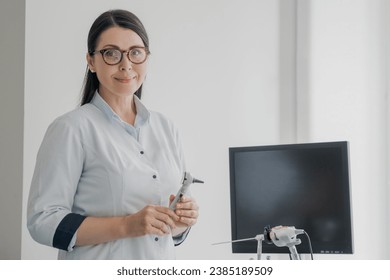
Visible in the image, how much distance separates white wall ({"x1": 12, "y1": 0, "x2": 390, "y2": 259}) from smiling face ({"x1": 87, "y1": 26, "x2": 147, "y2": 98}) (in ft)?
3.17

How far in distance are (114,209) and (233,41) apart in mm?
1707

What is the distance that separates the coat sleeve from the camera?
1.44 metres

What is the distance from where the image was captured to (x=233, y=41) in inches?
119

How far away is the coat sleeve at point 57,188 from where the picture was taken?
144cm

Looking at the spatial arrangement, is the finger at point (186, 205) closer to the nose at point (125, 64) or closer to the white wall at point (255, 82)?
the nose at point (125, 64)

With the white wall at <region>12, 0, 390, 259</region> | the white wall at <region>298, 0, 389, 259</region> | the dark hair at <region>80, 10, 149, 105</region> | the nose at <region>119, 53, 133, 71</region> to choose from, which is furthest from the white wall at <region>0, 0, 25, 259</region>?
the white wall at <region>298, 0, 389, 259</region>

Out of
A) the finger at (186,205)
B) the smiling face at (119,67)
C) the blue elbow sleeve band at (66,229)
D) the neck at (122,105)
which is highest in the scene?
the smiling face at (119,67)

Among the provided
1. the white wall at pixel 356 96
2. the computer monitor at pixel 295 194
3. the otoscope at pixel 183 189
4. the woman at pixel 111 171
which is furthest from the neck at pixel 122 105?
the white wall at pixel 356 96

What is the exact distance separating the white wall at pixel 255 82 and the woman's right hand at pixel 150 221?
1.22m

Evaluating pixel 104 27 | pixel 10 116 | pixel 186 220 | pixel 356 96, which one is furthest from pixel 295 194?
pixel 10 116

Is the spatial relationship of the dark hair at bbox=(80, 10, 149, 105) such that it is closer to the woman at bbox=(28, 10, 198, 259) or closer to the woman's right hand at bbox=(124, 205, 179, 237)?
the woman at bbox=(28, 10, 198, 259)

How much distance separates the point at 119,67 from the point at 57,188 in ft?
1.22

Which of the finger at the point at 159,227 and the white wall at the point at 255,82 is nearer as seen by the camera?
the finger at the point at 159,227
